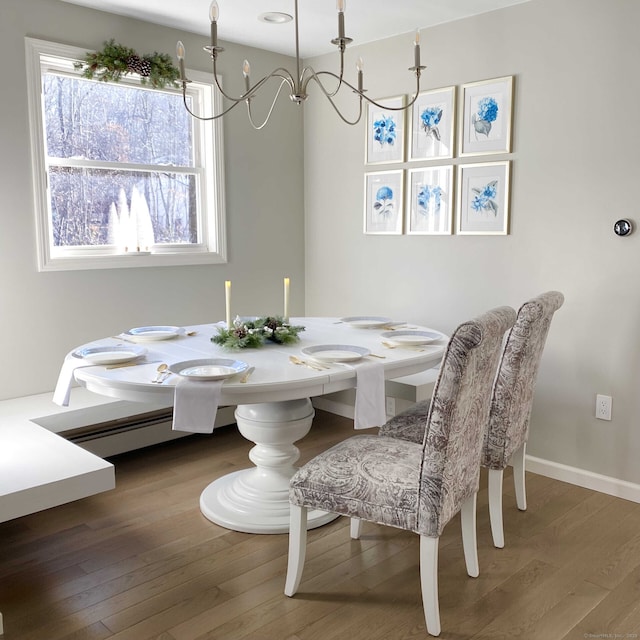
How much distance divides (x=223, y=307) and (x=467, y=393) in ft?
8.06

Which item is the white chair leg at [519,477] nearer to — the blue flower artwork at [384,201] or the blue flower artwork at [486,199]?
the blue flower artwork at [486,199]

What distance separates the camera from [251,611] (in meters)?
2.15

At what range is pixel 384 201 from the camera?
3.97 metres

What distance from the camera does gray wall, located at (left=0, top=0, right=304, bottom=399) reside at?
3174mm

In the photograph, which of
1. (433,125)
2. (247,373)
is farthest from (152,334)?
(433,125)

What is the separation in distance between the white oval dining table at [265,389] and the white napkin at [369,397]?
4cm

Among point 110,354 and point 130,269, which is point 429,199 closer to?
point 130,269

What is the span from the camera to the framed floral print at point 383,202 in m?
3.90

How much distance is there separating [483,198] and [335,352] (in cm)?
145

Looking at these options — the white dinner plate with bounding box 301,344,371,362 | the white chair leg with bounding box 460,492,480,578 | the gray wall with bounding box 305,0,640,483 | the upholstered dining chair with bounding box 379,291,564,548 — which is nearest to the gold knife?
the white dinner plate with bounding box 301,344,371,362

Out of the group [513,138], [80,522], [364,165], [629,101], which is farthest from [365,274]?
[80,522]

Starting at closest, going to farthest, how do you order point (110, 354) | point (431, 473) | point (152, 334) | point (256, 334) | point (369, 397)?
point (431, 473), point (369, 397), point (110, 354), point (256, 334), point (152, 334)

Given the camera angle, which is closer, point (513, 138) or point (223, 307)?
point (513, 138)

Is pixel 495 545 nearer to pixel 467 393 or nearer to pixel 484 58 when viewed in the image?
pixel 467 393
